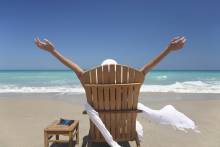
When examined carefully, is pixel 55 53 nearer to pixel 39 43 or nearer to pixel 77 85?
pixel 39 43

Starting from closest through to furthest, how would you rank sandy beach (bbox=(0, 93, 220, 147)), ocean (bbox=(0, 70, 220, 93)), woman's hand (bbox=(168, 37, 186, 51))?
1. woman's hand (bbox=(168, 37, 186, 51))
2. sandy beach (bbox=(0, 93, 220, 147))
3. ocean (bbox=(0, 70, 220, 93))

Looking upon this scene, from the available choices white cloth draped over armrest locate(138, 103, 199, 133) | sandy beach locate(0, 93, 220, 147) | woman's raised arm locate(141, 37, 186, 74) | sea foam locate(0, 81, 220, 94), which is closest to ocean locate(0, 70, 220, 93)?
sea foam locate(0, 81, 220, 94)

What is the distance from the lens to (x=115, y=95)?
11.4ft

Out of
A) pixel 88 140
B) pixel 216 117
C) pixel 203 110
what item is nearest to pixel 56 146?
pixel 88 140

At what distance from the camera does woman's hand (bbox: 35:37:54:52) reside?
11.8 feet

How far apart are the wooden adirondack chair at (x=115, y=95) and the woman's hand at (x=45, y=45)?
0.60 metres

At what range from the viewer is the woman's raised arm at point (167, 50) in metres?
3.56

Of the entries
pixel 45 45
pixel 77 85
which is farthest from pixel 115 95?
pixel 77 85

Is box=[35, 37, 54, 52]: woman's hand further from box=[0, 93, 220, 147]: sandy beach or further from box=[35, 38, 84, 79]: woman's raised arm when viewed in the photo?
box=[0, 93, 220, 147]: sandy beach

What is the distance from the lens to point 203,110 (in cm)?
857

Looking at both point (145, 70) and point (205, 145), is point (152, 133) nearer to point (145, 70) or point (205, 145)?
point (205, 145)

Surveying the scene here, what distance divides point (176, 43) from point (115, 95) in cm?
106

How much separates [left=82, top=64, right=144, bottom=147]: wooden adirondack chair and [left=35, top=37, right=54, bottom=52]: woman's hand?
0.60 m

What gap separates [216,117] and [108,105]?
4.92m
